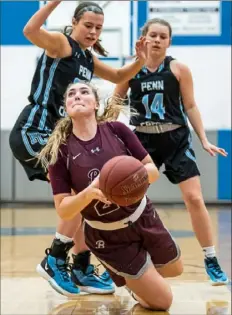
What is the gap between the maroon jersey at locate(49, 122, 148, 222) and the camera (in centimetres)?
382

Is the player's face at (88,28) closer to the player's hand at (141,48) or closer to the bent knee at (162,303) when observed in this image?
the player's hand at (141,48)

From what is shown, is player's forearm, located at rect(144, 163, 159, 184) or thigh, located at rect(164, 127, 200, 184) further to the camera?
thigh, located at rect(164, 127, 200, 184)

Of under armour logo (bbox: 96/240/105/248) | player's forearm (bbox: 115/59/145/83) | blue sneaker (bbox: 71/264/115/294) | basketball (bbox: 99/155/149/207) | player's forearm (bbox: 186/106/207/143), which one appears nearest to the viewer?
basketball (bbox: 99/155/149/207)

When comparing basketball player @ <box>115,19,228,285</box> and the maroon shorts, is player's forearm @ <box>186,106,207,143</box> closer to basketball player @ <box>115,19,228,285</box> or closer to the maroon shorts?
basketball player @ <box>115,19,228,285</box>

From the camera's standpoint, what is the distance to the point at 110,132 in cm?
398

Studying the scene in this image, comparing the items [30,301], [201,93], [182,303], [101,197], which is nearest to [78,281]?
[30,301]

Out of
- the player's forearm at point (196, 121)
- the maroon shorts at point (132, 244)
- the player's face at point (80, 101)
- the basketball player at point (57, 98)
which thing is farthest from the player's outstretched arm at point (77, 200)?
the player's forearm at point (196, 121)

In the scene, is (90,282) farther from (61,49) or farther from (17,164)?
(17,164)

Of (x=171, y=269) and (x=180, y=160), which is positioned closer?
(x=171, y=269)

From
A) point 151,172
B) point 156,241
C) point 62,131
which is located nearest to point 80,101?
point 62,131

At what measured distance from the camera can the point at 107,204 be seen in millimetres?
3820

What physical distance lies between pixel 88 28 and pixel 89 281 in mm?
1804

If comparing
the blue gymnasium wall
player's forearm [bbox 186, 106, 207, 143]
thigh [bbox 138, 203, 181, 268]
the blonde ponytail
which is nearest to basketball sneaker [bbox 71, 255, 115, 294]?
thigh [bbox 138, 203, 181, 268]

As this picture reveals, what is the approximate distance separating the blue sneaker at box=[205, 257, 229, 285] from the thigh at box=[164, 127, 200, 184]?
2.09 ft
